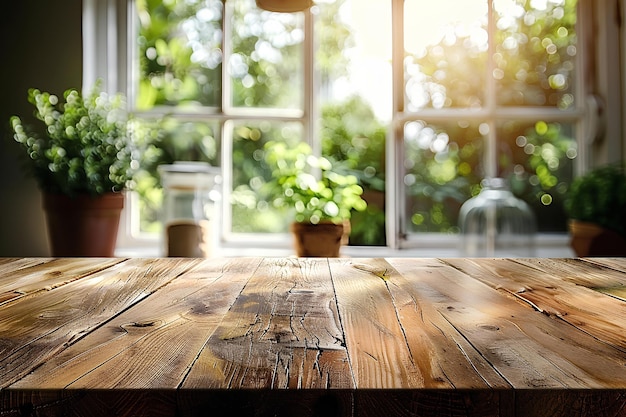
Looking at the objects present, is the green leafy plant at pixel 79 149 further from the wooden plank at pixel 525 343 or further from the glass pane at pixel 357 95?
the wooden plank at pixel 525 343

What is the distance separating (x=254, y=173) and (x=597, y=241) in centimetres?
133

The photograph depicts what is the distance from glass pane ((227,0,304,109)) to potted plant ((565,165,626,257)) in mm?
1159

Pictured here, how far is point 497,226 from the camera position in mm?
2609

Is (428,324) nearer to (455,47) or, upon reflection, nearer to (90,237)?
(90,237)

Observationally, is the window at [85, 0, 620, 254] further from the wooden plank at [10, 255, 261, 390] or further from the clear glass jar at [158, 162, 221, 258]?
the wooden plank at [10, 255, 261, 390]

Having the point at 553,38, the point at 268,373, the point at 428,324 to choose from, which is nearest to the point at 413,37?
the point at 553,38

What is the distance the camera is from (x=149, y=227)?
2.75m

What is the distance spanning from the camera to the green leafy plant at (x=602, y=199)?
2217 mm

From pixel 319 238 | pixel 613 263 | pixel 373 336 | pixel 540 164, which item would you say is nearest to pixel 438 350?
pixel 373 336

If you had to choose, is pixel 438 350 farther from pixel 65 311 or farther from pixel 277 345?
pixel 65 311

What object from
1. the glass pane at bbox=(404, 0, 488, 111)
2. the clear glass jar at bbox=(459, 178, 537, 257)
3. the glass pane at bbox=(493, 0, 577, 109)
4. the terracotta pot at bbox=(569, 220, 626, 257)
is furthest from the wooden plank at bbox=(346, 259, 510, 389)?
the glass pane at bbox=(493, 0, 577, 109)

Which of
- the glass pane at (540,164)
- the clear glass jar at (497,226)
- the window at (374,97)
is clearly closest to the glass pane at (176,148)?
the window at (374,97)

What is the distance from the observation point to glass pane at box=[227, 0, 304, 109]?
2.76 meters
